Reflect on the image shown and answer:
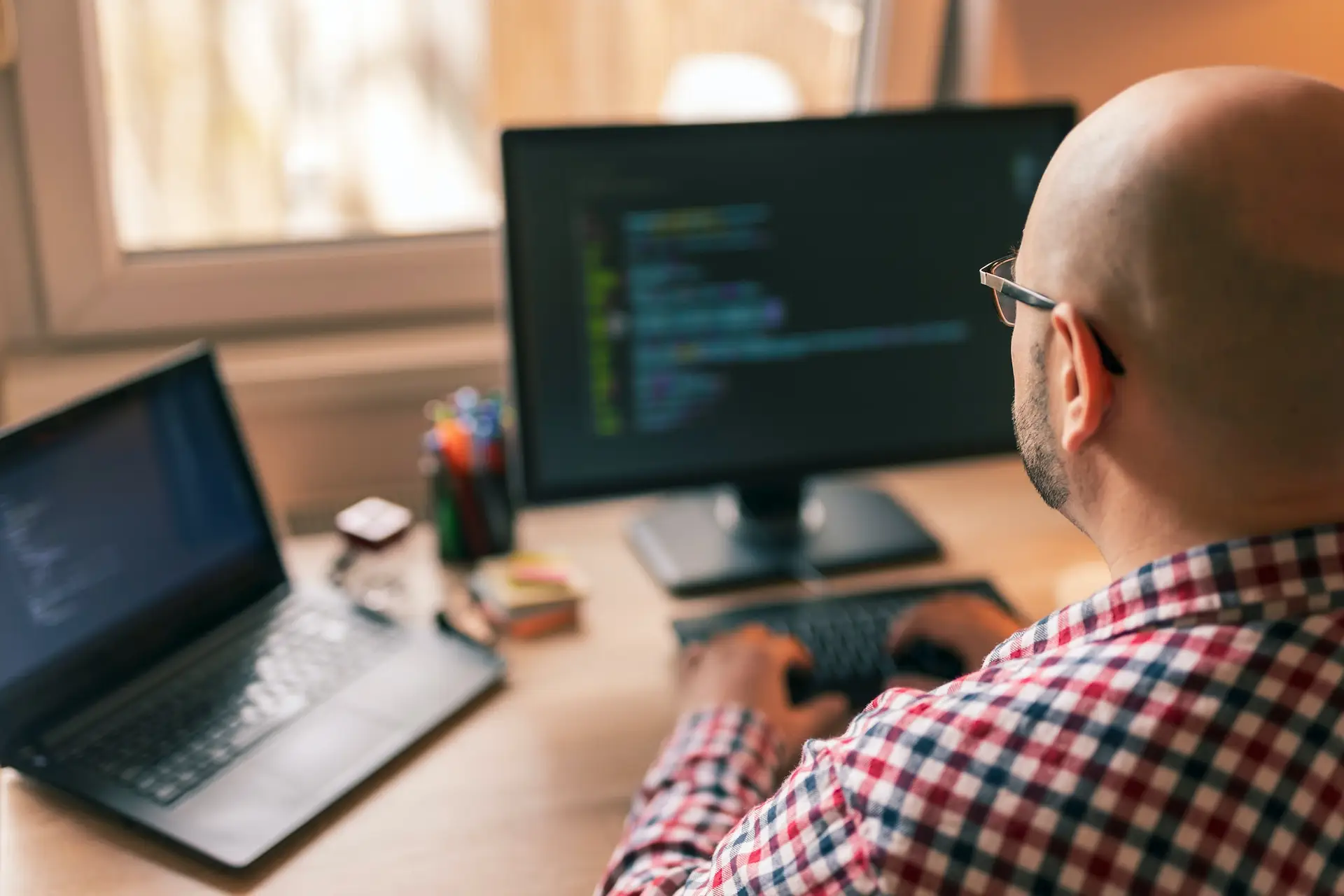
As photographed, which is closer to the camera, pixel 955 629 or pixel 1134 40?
pixel 955 629

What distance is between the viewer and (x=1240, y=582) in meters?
0.72

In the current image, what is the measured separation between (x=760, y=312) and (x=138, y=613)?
0.66 m

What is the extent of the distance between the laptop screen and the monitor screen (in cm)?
29

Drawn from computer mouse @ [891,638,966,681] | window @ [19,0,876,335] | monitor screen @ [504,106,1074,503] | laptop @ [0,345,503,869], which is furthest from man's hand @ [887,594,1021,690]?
window @ [19,0,876,335]

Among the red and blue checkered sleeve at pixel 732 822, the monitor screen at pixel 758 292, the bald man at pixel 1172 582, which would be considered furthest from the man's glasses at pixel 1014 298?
the monitor screen at pixel 758 292

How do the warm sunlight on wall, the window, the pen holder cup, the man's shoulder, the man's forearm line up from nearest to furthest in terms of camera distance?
the man's shoulder < the man's forearm < the pen holder cup < the window < the warm sunlight on wall

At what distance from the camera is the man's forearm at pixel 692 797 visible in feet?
3.21

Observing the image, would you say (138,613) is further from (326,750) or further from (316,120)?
(316,120)

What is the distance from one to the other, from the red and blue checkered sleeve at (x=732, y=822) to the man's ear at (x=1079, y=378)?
24 cm

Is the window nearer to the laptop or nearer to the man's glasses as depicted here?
the laptop

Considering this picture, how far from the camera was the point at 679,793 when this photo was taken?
106 centimetres

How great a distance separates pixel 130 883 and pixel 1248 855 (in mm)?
775

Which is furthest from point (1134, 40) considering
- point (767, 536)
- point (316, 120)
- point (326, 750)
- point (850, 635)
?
point (326, 750)

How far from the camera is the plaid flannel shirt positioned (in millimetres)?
684
